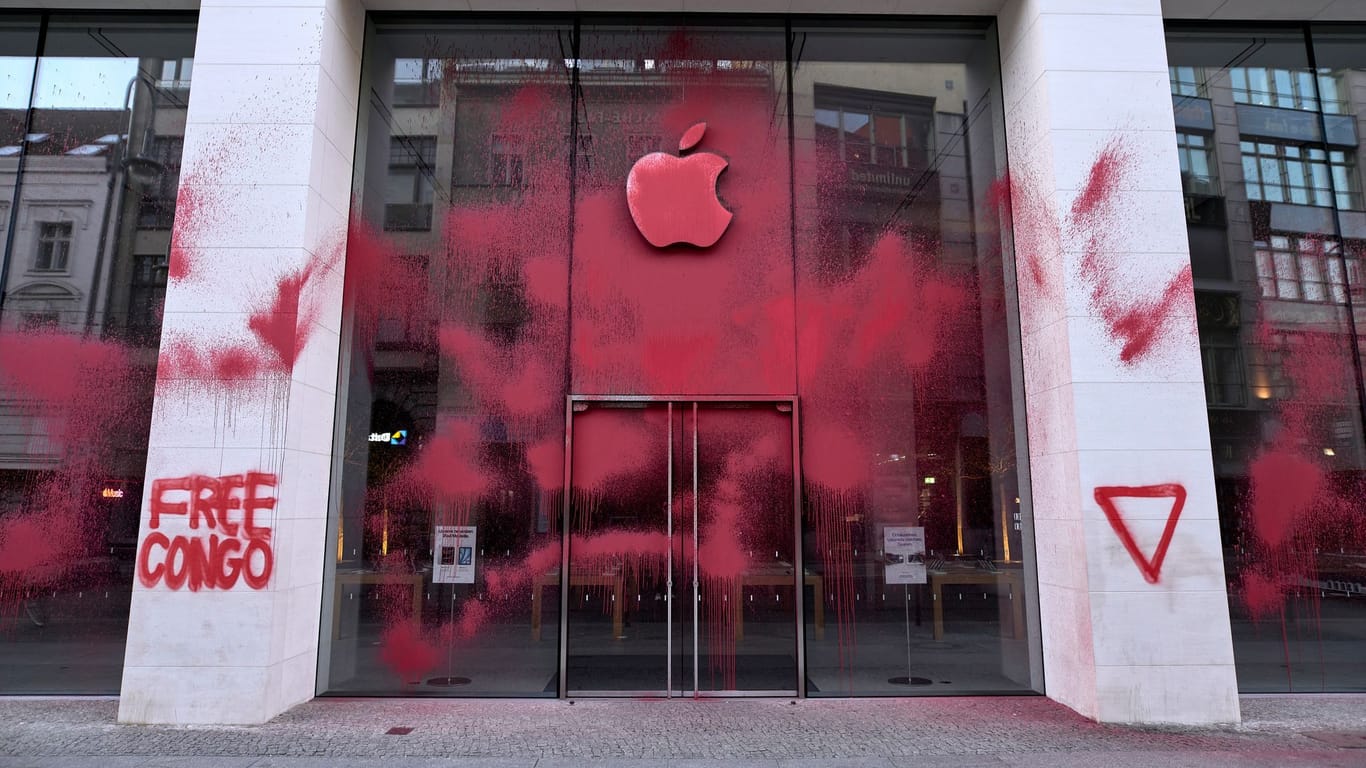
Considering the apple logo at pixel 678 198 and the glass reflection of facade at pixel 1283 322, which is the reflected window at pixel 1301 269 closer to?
the glass reflection of facade at pixel 1283 322

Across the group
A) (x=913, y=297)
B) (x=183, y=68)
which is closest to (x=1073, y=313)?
(x=913, y=297)

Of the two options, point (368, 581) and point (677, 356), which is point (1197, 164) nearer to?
point (677, 356)

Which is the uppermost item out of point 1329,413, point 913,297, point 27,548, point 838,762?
point 913,297

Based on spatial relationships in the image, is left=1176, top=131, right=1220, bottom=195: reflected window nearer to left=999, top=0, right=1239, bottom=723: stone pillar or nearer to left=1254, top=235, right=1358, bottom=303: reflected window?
left=1254, top=235, right=1358, bottom=303: reflected window

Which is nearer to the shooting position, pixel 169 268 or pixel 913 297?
pixel 169 268

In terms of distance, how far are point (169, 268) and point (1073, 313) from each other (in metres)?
8.17

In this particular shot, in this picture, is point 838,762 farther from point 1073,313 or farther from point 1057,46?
point 1057,46

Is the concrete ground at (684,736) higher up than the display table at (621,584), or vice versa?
the display table at (621,584)

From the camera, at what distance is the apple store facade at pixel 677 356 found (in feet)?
23.0

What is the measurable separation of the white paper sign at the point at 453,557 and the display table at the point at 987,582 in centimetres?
435

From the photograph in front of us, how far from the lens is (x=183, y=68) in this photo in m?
8.62

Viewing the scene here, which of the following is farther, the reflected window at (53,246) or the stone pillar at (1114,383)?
the reflected window at (53,246)

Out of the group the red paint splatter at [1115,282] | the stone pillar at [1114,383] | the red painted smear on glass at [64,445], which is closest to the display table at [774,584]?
the stone pillar at [1114,383]

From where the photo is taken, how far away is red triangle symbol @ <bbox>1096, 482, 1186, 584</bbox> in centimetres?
682
